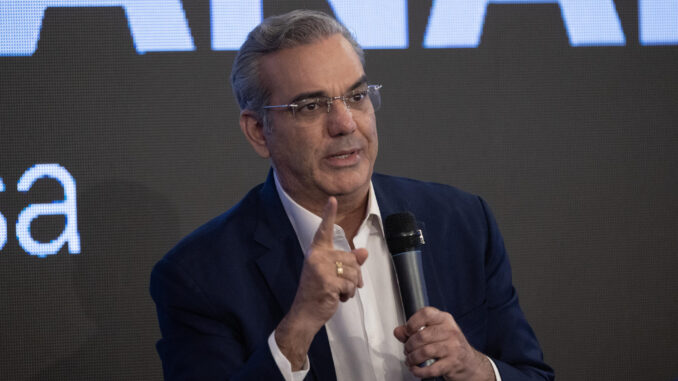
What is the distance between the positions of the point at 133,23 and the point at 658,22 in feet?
7.83

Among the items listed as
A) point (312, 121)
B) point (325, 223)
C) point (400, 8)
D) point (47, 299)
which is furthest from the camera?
point (400, 8)

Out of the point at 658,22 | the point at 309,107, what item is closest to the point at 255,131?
the point at 309,107

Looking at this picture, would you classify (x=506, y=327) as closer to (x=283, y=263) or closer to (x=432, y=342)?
(x=432, y=342)

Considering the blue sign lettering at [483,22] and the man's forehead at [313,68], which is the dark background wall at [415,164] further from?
the man's forehead at [313,68]

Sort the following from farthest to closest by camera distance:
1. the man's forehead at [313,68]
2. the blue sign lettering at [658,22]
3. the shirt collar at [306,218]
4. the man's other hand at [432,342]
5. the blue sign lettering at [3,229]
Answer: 1. the blue sign lettering at [658,22]
2. the blue sign lettering at [3,229]
3. the shirt collar at [306,218]
4. the man's forehead at [313,68]
5. the man's other hand at [432,342]

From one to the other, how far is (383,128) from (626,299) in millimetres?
1380

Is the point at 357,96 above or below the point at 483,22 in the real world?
below

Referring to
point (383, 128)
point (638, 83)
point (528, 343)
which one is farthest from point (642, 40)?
point (528, 343)

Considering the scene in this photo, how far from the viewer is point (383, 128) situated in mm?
2865

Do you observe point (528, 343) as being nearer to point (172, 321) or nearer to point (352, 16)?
point (172, 321)

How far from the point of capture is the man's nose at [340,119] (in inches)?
65.5

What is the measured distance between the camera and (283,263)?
5.60ft

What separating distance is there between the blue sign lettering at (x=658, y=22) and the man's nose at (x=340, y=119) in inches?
77.6

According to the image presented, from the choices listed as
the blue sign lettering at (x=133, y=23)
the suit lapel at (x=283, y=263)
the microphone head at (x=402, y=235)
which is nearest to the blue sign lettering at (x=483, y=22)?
the blue sign lettering at (x=133, y=23)
